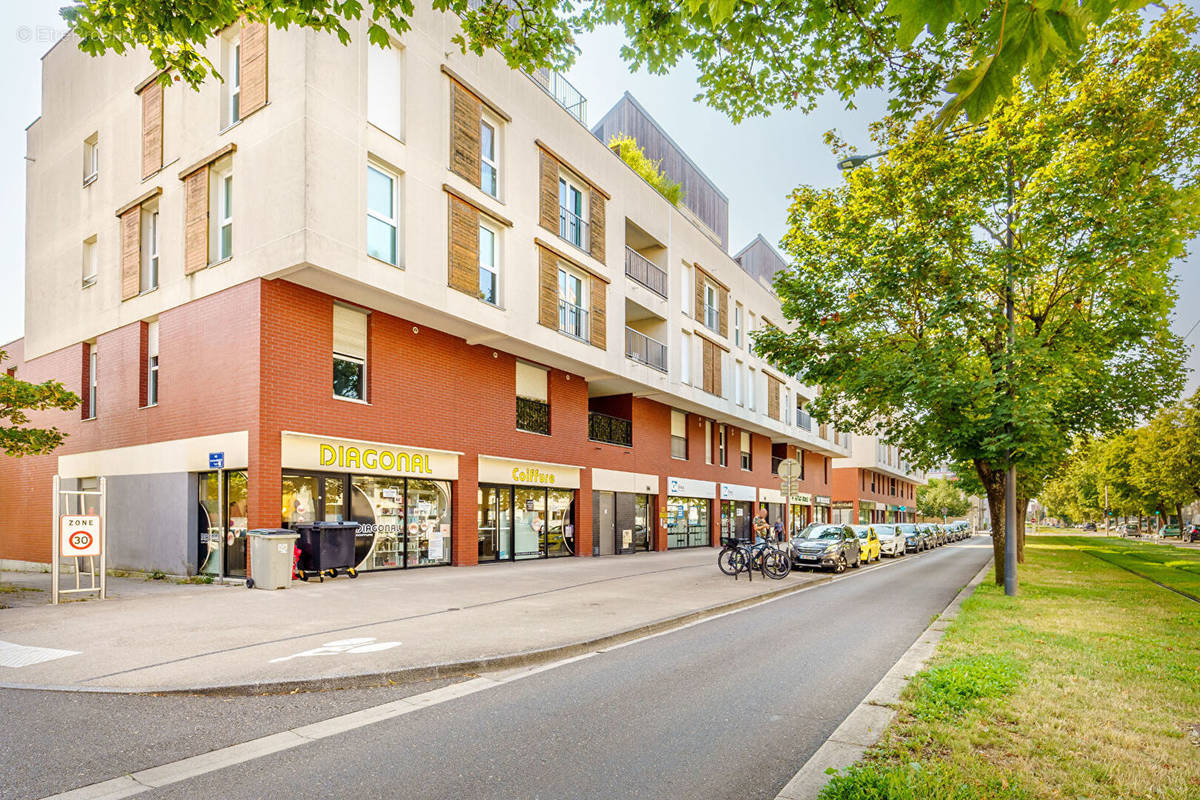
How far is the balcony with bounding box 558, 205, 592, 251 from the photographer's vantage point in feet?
73.4

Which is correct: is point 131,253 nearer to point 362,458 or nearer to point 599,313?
point 362,458

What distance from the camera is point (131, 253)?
18078 millimetres

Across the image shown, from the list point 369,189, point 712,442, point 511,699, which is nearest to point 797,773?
point 511,699

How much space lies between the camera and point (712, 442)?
35000mm

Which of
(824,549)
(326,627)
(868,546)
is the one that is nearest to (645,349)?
(824,549)

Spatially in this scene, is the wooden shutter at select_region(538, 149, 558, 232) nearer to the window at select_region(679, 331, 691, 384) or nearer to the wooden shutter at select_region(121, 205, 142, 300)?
the window at select_region(679, 331, 691, 384)

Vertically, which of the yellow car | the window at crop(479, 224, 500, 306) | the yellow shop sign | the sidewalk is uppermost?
the window at crop(479, 224, 500, 306)

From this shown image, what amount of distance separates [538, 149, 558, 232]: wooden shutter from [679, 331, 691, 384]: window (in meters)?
9.61

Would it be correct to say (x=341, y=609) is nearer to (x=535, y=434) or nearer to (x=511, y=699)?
(x=511, y=699)

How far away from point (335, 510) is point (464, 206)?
8.11 metres

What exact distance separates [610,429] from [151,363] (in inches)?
588

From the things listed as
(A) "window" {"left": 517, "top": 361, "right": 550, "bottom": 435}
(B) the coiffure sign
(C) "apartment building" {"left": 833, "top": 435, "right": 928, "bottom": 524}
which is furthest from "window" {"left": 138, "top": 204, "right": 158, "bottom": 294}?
(C) "apartment building" {"left": 833, "top": 435, "right": 928, "bottom": 524}

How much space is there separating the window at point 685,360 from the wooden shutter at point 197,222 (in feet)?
59.1

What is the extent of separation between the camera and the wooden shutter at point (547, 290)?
2067 cm
